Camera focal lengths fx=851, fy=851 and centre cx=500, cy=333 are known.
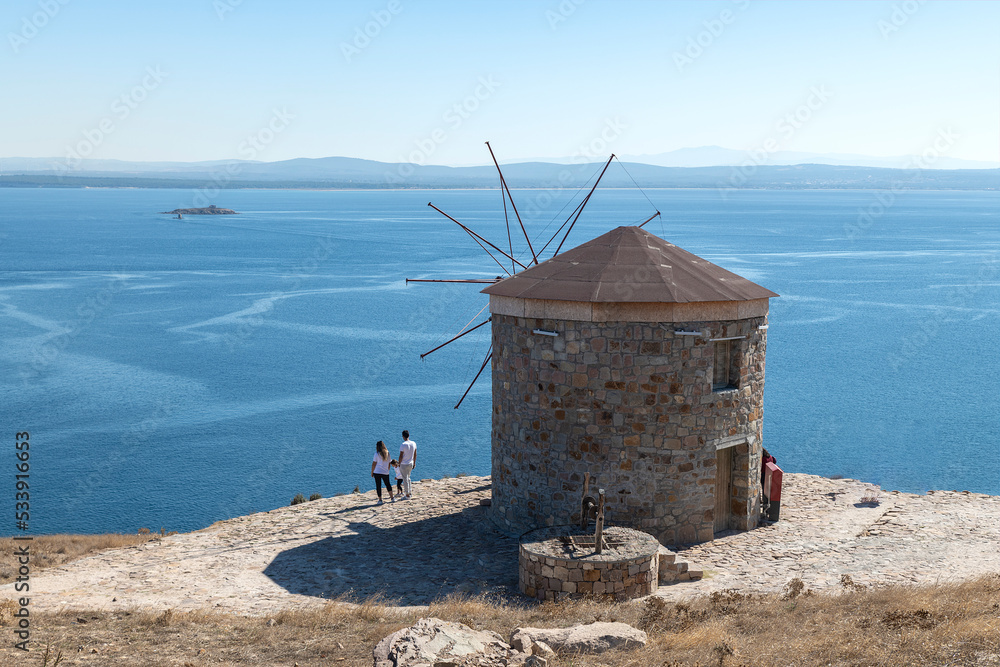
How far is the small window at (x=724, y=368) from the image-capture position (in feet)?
47.7

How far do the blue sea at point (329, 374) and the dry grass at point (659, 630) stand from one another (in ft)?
55.4

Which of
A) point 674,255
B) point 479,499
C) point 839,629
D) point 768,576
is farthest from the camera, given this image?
point 479,499

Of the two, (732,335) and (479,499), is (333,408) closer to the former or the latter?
(479,499)

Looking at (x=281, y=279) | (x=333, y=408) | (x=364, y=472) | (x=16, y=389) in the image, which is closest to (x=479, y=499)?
(x=364, y=472)

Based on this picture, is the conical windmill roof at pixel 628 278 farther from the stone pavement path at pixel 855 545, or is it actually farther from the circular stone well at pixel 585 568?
the stone pavement path at pixel 855 545

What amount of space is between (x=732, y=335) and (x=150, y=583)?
10.1m

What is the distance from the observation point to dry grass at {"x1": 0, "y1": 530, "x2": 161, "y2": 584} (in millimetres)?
13723

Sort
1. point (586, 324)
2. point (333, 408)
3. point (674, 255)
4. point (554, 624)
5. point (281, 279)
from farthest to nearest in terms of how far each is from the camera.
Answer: point (281, 279)
point (333, 408)
point (674, 255)
point (586, 324)
point (554, 624)

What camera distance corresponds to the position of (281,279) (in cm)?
8062

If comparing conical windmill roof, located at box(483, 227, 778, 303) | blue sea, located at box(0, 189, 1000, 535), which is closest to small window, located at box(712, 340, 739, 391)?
conical windmill roof, located at box(483, 227, 778, 303)

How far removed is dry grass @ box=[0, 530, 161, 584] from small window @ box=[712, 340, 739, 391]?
1091cm

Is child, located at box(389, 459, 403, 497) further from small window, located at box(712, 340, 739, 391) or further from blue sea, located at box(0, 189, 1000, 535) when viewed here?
blue sea, located at box(0, 189, 1000, 535)

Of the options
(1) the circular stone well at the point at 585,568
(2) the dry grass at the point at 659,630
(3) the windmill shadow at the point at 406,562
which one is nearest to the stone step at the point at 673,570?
(1) the circular stone well at the point at 585,568

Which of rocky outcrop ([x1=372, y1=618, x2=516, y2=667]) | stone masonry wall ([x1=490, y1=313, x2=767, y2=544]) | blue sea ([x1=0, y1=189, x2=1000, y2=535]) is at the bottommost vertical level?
blue sea ([x1=0, y1=189, x2=1000, y2=535])
